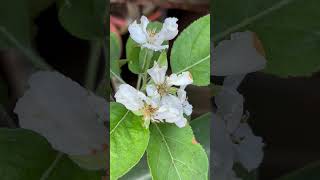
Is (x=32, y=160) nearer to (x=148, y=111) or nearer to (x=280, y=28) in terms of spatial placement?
(x=148, y=111)

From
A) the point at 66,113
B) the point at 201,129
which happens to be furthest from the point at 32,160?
the point at 201,129

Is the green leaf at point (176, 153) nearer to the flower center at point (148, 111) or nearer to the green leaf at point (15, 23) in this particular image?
the flower center at point (148, 111)

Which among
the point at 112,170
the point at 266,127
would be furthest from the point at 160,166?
the point at 266,127

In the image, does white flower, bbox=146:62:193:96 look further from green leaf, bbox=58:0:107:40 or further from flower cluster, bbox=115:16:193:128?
green leaf, bbox=58:0:107:40

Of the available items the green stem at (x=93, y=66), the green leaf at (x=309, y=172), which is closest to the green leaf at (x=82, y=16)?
the green stem at (x=93, y=66)

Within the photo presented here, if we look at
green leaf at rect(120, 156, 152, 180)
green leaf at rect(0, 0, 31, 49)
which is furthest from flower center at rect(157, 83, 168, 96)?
green leaf at rect(0, 0, 31, 49)

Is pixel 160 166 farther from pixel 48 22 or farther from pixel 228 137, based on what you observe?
pixel 48 22
